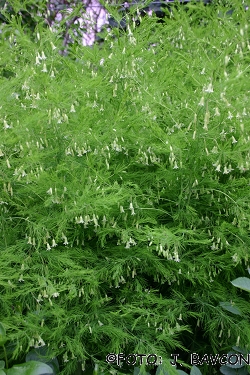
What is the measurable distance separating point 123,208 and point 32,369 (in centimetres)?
103

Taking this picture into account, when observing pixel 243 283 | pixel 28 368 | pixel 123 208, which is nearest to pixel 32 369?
pixel 28 368

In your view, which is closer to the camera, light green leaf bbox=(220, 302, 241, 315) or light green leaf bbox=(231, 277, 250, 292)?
light green leaf bbox=(231, 277, 250, 292)

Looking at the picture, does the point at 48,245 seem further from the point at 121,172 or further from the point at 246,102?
the point at 246,102

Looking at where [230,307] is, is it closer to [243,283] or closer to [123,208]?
[243,283]

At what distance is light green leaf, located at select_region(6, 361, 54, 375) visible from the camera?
209 centimetres

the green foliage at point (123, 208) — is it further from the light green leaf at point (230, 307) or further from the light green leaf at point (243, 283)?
the light green leaf at point (243, 283)

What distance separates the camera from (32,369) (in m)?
2.10

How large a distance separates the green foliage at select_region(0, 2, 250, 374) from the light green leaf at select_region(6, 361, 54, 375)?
181 millimetres

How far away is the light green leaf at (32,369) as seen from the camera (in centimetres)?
209

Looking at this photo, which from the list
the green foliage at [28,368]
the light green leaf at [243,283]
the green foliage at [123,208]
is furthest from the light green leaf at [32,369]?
the light green leaf at [243,283]

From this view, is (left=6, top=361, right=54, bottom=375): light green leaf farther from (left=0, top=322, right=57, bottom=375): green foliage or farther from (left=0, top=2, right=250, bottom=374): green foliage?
(left=0, top=2, right=250, bottom=374): green foliage

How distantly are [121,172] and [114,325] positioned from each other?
0.95 m

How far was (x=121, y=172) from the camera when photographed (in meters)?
2.68

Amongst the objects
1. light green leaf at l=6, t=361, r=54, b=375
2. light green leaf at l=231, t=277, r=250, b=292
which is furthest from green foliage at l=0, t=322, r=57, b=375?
light green leaf at l=231, t=277, r=250, b=292
